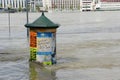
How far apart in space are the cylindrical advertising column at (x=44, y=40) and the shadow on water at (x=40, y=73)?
298 mm

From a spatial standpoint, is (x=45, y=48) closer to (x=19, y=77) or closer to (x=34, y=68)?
(x=34, y=68)

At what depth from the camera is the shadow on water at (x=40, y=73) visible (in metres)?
9.95

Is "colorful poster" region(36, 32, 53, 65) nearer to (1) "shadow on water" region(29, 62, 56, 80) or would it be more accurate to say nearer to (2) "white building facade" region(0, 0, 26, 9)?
(1) "shadow on water" region(29, 62, 56, 80)

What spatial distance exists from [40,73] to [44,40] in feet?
4.99

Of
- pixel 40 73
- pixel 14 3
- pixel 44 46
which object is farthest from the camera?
pixel 14 3

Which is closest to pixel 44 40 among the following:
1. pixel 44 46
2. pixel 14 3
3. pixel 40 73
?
pixel 44 46

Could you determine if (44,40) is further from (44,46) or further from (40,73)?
(40,73)

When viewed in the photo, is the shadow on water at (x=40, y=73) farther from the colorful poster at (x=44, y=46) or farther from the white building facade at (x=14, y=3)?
the white building facade at (x=14, y=3)

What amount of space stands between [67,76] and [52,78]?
0.46 m

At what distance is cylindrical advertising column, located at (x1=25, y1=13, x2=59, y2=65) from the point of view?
11.8 m

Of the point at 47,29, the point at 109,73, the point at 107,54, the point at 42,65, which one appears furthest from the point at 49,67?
the point at 107,54

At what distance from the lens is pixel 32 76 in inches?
398

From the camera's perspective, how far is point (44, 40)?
11891 mm

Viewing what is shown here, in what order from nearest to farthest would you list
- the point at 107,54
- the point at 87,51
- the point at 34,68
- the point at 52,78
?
the point at 52,78 → the point at 34,68 → the point at 107,54 → the point at 87,51
